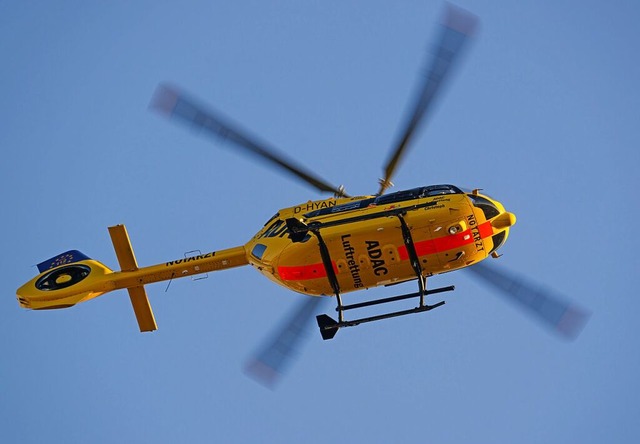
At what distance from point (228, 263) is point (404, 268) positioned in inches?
137

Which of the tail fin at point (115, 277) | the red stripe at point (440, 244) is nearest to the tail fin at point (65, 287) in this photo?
the tail fin at point (115, 277)

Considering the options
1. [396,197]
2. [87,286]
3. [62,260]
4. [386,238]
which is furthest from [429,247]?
[62,260]

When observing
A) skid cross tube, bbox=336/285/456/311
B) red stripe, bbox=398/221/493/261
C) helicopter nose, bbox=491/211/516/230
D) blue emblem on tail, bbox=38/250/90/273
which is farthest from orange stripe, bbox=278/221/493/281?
blue emblem on tail, bbox=38/250/90/273

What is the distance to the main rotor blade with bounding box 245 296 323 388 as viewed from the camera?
1702cm

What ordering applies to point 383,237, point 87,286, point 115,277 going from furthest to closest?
point 87,286 < point 115,277 < point 383,237

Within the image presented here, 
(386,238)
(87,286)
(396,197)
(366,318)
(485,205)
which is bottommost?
(87,286)

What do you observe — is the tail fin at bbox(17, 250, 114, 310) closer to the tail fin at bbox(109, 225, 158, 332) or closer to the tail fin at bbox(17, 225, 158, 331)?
the tail fin at bbox(17, 225, 158, 331)

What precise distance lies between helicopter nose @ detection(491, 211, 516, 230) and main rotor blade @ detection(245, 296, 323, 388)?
11.2 feet

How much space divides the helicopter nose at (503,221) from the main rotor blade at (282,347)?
134 inches

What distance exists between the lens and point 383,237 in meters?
15.9

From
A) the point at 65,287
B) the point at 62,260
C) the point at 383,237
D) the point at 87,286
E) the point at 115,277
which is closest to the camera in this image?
the point at 383,237

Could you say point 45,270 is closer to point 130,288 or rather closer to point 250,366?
point 130,288

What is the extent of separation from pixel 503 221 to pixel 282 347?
14.4 ft

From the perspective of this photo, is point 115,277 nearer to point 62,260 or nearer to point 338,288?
point 62,260
